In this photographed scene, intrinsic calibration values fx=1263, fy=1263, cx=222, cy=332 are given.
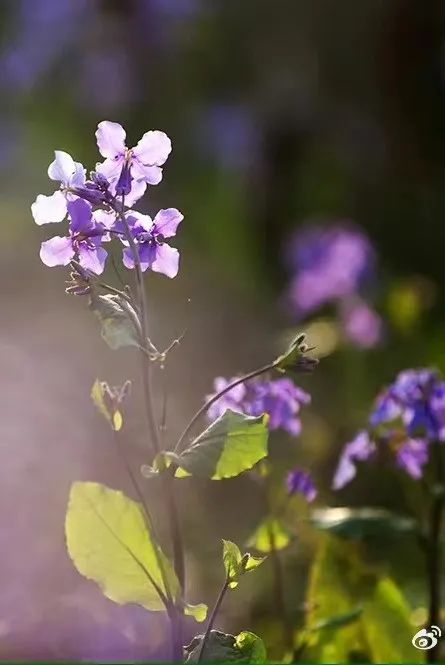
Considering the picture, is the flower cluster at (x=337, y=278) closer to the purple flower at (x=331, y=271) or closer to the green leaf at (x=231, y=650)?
the purple flower at (x=331, y=271)

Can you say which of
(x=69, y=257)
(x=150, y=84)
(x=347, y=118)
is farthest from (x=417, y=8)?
(x=69, y=257)

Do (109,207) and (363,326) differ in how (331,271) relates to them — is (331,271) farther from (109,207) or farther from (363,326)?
(109,207)

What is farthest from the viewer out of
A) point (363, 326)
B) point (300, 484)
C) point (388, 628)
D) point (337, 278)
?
point (337, 278)

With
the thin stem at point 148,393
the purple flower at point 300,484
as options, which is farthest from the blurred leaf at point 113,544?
the purple flower at point 300,484

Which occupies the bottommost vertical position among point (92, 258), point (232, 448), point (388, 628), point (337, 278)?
point (337, 278)

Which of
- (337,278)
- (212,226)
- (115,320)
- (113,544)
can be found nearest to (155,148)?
(115,320)

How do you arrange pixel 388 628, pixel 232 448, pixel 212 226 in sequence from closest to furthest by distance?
1. pixel 232 448
2. pixel 388 628
3. pixel 212 226
